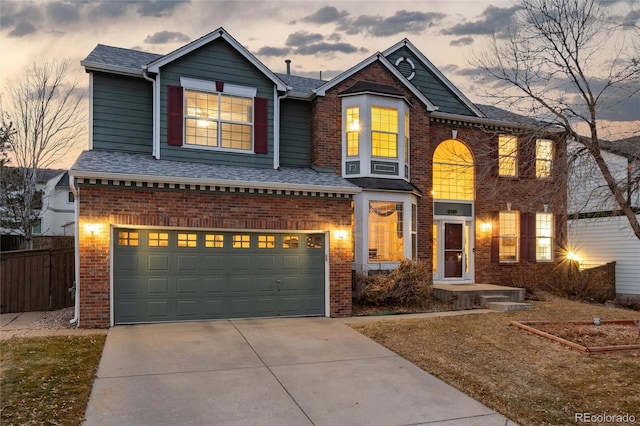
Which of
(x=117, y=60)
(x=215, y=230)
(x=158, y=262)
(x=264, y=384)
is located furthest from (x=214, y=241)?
(x=117, y=60)

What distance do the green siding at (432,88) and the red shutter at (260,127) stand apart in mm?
5929

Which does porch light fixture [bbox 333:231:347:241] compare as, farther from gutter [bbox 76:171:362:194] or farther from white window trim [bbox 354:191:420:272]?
white window trim [bbox 354:191:420:272]

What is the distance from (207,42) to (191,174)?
13.8 ft

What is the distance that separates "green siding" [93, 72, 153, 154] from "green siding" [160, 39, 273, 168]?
757 millimetres

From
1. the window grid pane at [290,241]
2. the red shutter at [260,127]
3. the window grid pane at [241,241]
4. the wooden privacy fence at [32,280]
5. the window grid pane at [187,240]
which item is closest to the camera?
the window grid pane at [187,240]

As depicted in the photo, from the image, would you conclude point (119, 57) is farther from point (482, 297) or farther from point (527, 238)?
point (527, 238)

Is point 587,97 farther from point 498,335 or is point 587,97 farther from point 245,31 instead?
point 245,31

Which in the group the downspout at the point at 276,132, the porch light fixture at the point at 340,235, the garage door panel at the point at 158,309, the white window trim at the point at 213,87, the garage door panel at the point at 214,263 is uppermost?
the white window trim at the point at 213,87

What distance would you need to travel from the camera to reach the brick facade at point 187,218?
9.75 metres

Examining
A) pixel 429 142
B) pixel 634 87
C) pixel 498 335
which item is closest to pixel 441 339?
pixel 498 335

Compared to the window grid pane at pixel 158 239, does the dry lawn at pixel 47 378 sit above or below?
below

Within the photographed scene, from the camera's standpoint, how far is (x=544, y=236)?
17672 mm

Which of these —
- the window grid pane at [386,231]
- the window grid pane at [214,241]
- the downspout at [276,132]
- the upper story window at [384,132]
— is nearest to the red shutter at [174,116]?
the downspout at [276,132]

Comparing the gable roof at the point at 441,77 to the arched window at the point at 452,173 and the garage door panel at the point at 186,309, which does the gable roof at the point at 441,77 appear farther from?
the garage door panel at the point at 186,309
